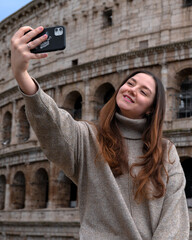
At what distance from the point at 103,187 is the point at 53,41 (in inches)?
31.3

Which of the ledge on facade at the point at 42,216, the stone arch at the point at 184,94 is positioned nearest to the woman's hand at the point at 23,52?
the stone arch at the point at 184,94

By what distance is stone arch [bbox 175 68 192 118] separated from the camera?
781 inches

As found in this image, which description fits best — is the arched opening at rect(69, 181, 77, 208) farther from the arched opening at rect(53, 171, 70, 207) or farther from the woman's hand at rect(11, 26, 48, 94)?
the woman's hand at rect(11, 26, 48, 94)

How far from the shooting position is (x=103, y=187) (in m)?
2.64

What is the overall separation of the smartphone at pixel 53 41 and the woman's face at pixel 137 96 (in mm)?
564

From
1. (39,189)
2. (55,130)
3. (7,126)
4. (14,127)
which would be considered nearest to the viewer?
(55,130)

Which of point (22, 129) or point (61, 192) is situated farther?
point (22, 129)

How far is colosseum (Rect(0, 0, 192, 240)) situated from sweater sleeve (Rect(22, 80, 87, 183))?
16159 millimetres

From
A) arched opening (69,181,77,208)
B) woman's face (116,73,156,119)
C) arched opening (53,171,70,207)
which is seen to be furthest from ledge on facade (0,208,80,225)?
woman's face (116,73,156,119)

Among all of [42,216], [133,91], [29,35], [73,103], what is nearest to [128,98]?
[133,91]

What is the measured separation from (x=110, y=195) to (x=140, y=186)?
161mm

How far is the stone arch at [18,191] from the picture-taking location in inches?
990

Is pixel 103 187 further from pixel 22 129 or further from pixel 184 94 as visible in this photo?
pixel 22 129

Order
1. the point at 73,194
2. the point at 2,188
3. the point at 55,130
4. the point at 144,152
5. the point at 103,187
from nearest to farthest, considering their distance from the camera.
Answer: the point at 55,130, the point at 103,187, the point at 144,152, the point at 73,194, the point at 2,188
